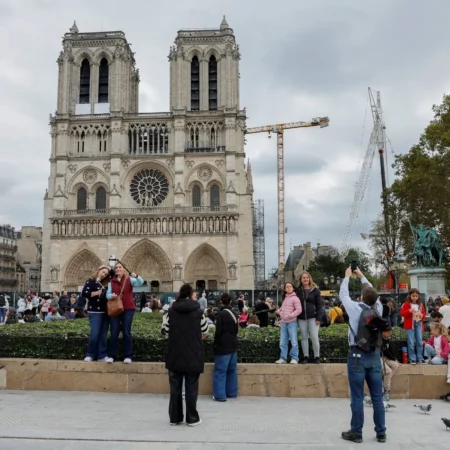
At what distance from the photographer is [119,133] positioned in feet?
148

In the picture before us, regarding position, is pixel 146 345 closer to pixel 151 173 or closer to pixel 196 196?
pixel 196 196

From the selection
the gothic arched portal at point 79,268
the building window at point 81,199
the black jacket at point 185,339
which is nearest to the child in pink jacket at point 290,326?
the black jacket at point 185,339

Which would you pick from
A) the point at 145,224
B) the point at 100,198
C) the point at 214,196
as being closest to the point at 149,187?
the point at 145,224

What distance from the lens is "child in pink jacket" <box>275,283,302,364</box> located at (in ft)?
26.2

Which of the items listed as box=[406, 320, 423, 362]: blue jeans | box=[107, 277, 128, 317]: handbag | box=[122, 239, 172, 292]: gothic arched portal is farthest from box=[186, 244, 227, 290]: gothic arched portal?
box=[107, 277, 128, 317]: handbag

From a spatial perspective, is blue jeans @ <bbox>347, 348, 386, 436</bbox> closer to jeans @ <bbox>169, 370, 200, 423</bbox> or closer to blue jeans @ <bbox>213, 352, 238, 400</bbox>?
jeans @ <bbox>169, 370, 200, 423</bbox>

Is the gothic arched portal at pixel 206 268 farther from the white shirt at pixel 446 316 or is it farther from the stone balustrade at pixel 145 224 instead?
the white shirt at pixel 446 316

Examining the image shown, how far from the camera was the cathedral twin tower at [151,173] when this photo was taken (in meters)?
43.6

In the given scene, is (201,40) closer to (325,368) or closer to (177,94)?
(177,94)

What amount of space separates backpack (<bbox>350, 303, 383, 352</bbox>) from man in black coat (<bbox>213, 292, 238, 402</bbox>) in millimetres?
2379

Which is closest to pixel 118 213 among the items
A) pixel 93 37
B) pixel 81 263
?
pixel 81 263

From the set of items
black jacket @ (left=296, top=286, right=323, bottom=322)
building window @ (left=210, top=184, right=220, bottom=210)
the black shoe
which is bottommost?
the black shoe

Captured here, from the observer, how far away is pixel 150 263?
4503 centimetres

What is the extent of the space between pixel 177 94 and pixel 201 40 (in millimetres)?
5790
